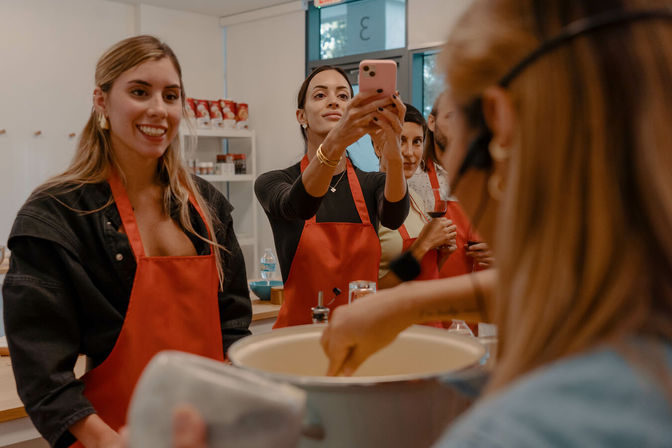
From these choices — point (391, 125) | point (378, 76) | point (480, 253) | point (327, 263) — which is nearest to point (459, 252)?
point (480, 253)

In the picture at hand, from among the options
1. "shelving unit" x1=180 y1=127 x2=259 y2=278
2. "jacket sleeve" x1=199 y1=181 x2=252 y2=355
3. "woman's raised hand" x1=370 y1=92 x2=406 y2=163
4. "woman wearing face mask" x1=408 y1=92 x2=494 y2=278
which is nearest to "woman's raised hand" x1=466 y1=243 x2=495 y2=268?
"woman wearing face mask" x1=408 y1=92 x2=494 y2=278

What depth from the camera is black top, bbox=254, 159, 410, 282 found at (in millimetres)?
1892

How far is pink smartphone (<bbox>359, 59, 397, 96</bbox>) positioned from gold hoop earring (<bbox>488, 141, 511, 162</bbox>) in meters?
1.16

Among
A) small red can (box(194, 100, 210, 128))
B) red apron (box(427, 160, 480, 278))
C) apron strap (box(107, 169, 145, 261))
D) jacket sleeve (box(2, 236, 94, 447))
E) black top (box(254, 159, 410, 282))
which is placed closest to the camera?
jacket sleeve (box(2, 236, 94, 447))

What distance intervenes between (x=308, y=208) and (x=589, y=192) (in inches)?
54.7

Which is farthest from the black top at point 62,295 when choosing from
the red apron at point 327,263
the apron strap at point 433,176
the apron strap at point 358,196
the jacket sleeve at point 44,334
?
the apron strap at point 433,176

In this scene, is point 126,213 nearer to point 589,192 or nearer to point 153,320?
point 153,320

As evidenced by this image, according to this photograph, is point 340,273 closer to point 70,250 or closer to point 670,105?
point 70,250

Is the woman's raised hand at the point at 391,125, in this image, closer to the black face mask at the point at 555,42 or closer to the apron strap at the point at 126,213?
the apron strap at the point at 126,213

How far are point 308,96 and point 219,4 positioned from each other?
3.62 m

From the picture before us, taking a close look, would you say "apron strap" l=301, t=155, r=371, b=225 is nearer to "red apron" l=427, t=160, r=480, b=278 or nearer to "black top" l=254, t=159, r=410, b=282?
"black top" l=254, t=159, r=410, b=282

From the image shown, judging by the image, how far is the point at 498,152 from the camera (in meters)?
0.53

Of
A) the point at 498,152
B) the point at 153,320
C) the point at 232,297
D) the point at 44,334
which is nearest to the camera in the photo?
the point at 498,152

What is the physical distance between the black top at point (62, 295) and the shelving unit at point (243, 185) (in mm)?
4065
